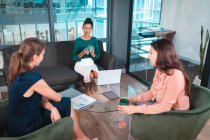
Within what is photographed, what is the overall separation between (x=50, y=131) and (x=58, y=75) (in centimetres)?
163

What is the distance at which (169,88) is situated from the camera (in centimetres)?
156

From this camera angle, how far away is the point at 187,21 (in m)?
2.98

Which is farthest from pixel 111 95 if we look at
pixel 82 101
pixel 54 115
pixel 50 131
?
pixel 50 131

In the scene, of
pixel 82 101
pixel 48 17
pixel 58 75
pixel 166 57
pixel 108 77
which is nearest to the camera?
pixel 166 57

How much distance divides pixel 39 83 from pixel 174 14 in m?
2.49

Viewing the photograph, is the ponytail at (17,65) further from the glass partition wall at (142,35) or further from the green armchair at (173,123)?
the glass partition wall at (142,35)

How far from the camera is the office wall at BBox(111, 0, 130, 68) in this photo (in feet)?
12.3

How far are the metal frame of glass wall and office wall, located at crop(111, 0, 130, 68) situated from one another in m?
0.11

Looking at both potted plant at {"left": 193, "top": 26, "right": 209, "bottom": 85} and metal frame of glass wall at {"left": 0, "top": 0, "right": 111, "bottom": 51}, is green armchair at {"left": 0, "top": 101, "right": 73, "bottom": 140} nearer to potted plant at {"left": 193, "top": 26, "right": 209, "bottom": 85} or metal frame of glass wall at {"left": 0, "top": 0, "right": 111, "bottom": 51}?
potted plant at {"left": 193, "top": 26, "right": 209, "bottom": 85}

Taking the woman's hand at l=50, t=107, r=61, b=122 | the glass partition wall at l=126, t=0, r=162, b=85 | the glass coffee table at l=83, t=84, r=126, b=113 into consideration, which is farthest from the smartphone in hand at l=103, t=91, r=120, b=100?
the glass partition wall at l=126, t=0, r=162, b=85

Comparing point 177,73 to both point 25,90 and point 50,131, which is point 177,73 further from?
point 25,90

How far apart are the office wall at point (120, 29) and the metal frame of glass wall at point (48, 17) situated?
0.11 meters

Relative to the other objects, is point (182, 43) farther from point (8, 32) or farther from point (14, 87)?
point (8, 32)

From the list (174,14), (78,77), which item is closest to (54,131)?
(78,77)
